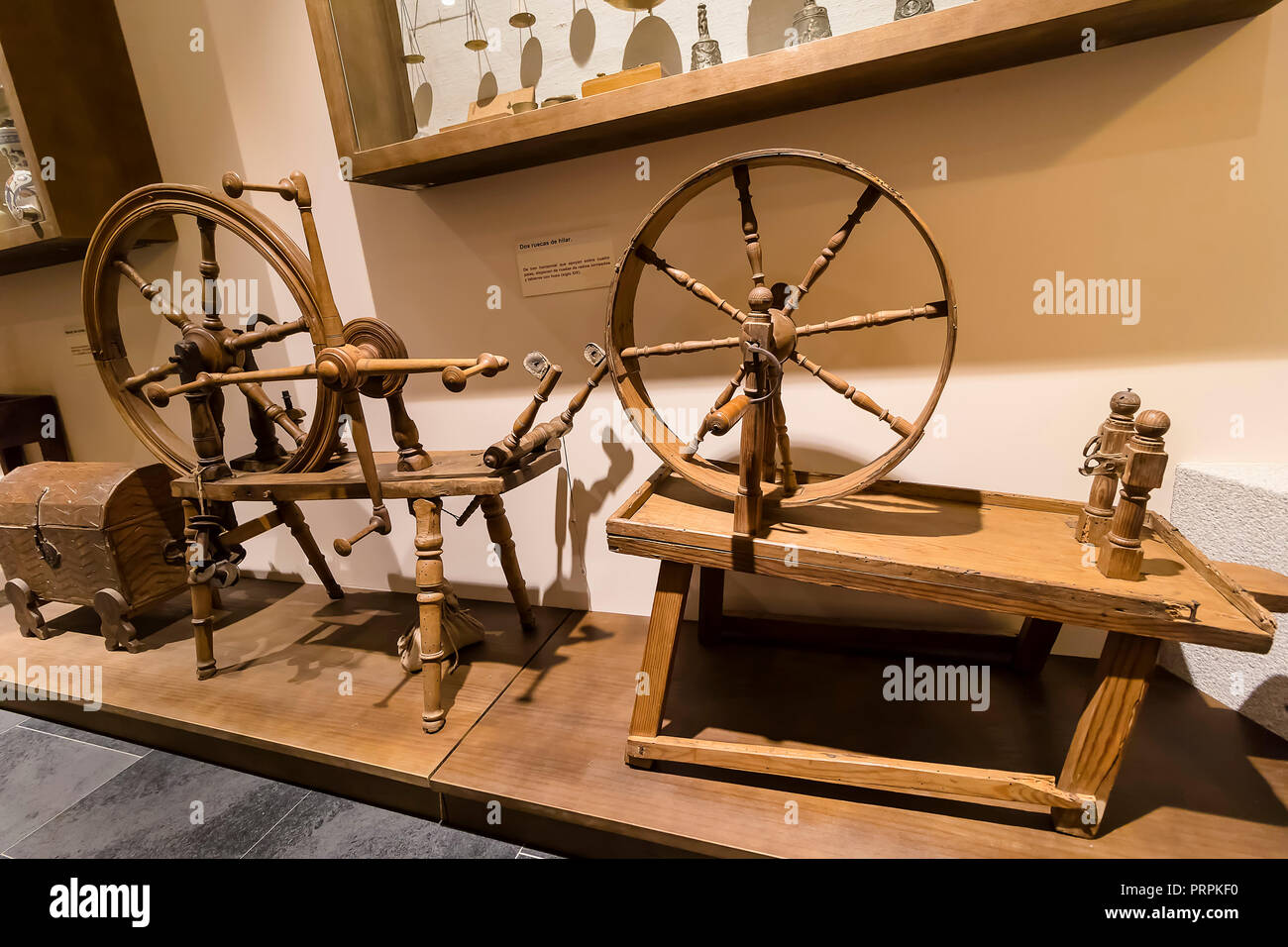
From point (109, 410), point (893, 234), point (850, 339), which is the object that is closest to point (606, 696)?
point (850, 339)

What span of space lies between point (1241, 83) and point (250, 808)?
2471 millimetres

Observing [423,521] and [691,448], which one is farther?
[423,521]

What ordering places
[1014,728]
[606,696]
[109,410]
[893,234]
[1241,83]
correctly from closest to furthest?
1. [1241,83]
2. [1014,728]
3. [893,234]
4. [606,696]
5. [109,410]

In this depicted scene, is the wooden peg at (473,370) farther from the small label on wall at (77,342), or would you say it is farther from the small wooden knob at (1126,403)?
the small label on wall at (77,342)

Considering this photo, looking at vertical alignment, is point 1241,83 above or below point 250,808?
above

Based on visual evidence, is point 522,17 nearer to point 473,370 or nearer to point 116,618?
point 473,370

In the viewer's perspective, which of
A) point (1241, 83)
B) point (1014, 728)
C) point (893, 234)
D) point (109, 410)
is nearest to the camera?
point (1241, 83)

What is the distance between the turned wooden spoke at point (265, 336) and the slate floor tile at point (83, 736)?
1138 mm

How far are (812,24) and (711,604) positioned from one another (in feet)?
4.24

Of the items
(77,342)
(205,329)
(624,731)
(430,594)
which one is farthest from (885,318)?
(77,342)

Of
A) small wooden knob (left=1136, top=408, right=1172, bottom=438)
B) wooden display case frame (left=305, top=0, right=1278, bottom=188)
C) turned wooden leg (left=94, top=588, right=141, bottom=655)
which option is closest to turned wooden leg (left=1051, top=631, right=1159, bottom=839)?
small wooden knob (left=1136, top=408, right=1172, bottom=438)
